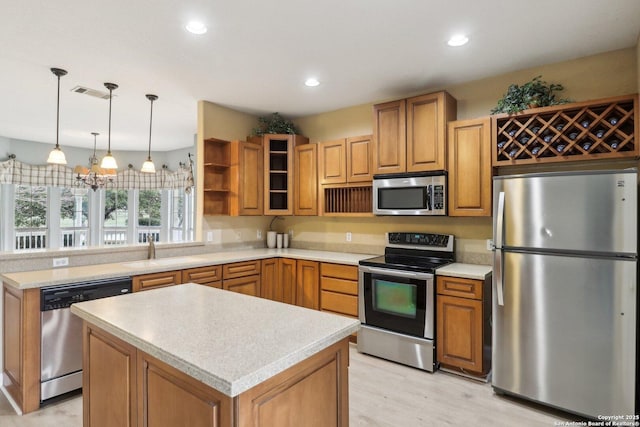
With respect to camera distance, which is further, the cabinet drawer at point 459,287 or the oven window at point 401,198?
the oven window at point 401,198

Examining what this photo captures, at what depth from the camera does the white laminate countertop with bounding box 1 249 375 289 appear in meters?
2.61

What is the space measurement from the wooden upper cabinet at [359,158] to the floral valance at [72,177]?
2.54m

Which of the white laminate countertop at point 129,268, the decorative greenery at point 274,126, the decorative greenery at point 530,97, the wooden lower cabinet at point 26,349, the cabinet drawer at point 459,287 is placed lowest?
the wooden lower cabinet at point 26,349

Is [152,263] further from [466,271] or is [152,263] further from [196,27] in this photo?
[466,271]

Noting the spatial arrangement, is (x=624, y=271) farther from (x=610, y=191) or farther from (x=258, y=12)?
(x=258, y=12)

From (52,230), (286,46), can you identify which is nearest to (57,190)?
(52,230)

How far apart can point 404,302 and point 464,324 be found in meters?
0.54

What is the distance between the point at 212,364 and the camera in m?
1.15

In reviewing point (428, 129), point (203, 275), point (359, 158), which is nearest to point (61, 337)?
point (203, 275)

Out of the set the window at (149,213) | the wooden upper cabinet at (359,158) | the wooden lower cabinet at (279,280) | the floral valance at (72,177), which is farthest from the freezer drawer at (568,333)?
the window at (149,213)

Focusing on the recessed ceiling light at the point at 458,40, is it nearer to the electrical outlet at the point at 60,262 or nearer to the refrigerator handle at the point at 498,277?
the refrigerator handle at the point at 498,277

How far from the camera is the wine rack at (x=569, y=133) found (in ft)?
8.55

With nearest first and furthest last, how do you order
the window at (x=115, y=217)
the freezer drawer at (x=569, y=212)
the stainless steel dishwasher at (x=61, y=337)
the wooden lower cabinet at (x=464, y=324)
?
the freezer drawer at (x=569, y=212) < the stainless steel dishwasher at (x=61, y=337) < the wooden lower cabinet at (x=464, y=324) < the window at (x=115, y=217)

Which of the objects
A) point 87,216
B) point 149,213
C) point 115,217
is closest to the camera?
point 87,216
